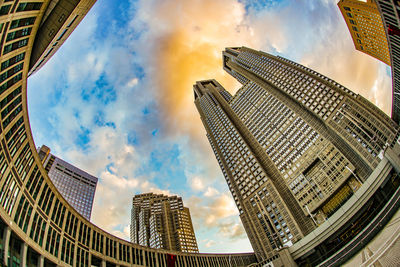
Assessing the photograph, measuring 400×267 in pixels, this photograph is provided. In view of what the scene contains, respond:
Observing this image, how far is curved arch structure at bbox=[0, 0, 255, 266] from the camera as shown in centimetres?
3522

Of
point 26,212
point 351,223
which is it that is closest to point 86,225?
point 26,212

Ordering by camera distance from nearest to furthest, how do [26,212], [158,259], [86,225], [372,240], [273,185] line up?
1. [372,240]
2. [26,212]
3. [86,225]
4. [158,259]
5. [273,185]

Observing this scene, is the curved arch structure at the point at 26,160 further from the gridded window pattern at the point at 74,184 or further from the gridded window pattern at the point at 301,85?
the gridded window pattern at the point at 74,184

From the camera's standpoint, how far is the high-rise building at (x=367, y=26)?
3684 inches

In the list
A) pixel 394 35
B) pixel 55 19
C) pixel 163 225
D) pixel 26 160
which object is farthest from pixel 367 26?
pixel 163 225

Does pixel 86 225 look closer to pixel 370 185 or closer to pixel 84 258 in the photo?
pixel 84 258

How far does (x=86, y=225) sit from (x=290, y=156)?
8786 cm

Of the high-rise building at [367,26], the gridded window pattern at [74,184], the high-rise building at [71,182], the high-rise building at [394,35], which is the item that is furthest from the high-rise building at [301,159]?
the high-rise building at [71,182]

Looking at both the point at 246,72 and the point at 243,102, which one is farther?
the point at 246,72

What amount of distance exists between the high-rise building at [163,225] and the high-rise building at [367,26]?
5889 inches

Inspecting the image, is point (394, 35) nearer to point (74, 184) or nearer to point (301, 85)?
point (301, 85)

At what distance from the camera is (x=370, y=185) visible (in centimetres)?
5806

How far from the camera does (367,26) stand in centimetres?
10112

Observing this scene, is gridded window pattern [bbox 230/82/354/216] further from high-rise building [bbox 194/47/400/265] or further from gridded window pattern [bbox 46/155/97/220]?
gridded window pattern [bbox 46/155/97/220]
